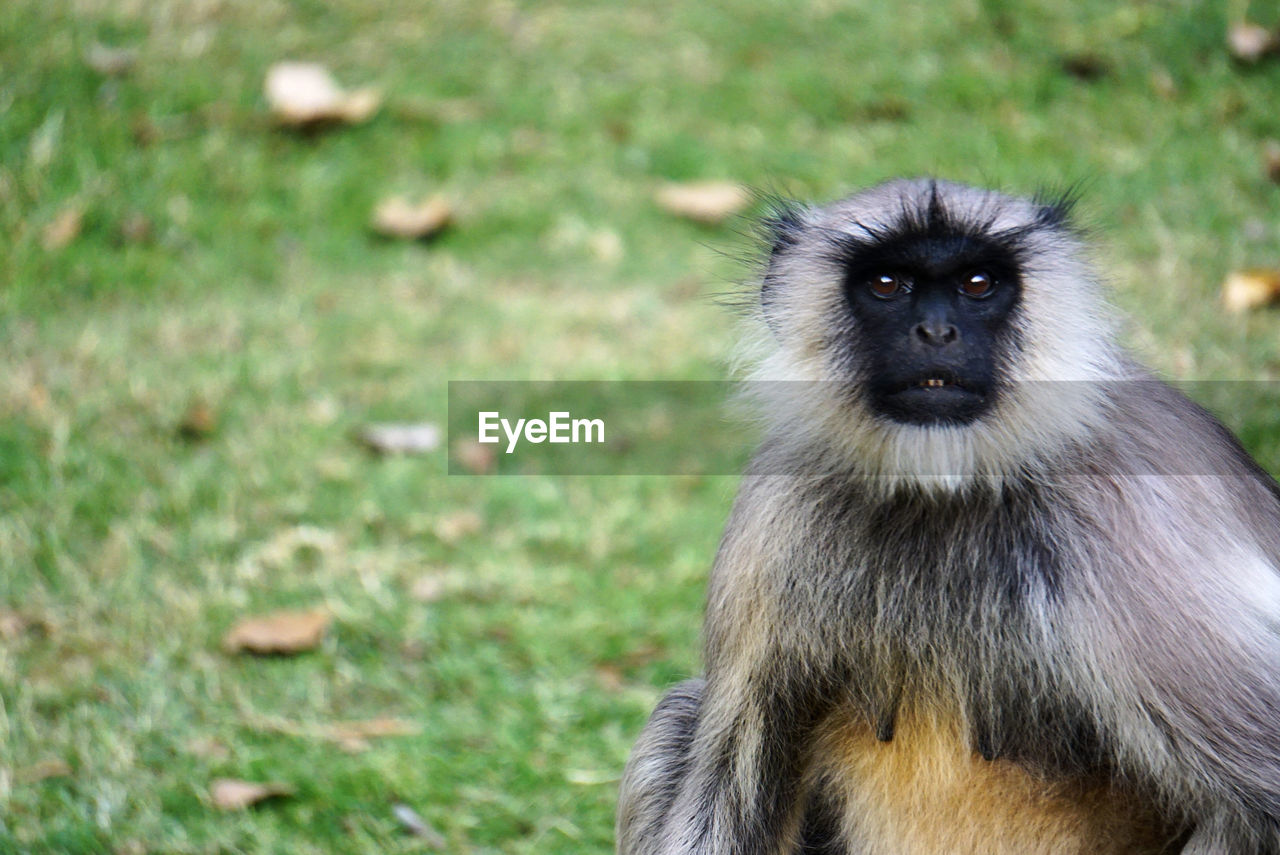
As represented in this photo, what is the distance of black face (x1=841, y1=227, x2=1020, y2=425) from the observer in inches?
101

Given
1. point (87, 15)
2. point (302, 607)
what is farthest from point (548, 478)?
point (87, 15)

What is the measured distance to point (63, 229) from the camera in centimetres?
596

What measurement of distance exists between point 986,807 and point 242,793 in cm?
181

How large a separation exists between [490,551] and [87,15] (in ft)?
11.9

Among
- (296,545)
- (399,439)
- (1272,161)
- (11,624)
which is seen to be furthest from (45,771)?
(1272,161)

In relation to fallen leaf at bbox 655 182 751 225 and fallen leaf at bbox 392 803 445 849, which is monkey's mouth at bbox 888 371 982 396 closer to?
fallen leaf at bbox 392 803 445 849

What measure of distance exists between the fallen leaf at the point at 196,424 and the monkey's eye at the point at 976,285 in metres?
3.20

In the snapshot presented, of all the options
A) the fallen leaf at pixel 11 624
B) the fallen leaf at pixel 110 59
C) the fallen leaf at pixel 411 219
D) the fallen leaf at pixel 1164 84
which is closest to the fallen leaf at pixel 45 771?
the fallen leaf at pixel 11 624

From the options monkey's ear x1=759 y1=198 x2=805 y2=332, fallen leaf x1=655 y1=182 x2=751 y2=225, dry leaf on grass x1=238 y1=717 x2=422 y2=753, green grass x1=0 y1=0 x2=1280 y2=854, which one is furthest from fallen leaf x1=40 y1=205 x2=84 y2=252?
monkey's ear x1=759 y1=198 x2=805 y2=332

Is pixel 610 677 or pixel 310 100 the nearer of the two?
pixel 610 677

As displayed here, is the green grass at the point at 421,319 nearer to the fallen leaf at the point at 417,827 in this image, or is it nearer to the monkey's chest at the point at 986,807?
the fallen leaf at the point at 417,827

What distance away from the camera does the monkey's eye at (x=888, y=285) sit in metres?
2.67

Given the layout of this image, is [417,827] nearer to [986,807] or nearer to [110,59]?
[986,807]
